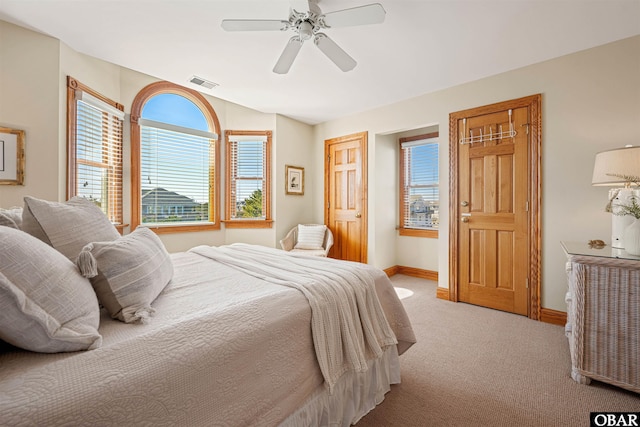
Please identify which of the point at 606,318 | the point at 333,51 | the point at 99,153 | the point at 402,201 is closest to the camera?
the point at 606,318

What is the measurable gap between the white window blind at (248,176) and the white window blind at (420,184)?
2.34m

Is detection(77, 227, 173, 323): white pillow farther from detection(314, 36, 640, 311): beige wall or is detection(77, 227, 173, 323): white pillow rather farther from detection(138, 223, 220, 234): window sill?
detection(314, 36, 640, 311): beige wall

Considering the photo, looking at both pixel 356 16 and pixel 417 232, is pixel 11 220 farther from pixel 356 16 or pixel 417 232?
pixel 417 232

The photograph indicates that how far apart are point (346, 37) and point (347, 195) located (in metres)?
2.40

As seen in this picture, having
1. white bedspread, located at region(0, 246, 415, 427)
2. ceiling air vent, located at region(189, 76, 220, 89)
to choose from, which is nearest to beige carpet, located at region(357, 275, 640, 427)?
white bedspread, located at region(0, 246, 415, 427)

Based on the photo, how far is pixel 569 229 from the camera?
Answer: 2.63 metres

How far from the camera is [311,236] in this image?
4273 millimetres

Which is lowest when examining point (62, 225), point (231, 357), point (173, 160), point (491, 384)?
point (491, 384)

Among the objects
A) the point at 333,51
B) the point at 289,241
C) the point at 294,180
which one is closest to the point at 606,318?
the point at 333,51

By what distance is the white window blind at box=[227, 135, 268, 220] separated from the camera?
4.27m

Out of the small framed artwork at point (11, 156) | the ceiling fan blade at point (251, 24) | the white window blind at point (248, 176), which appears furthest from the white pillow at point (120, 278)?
the white window blind at point (248, 176)

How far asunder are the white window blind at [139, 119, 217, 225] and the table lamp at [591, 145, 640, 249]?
13.7 ft

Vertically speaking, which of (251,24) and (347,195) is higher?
(251,24)

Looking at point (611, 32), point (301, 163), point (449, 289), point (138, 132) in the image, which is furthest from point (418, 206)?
point (138, 132)
